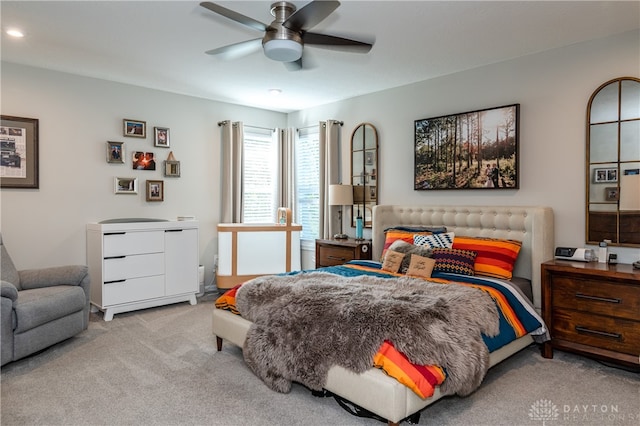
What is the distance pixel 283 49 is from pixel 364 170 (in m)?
2.67

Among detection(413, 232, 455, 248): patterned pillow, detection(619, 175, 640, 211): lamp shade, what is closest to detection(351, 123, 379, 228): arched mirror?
detection(413, 232, 455, 248): patterned pillow

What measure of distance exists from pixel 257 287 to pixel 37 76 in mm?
3268

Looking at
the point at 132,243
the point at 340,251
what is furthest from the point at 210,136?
the point at 340,251

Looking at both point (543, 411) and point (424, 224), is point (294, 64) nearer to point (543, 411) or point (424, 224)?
point (424, 224)

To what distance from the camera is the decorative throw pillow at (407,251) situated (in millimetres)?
3588

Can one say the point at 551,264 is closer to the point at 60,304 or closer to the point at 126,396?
the point at 126,396

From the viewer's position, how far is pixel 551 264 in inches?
126

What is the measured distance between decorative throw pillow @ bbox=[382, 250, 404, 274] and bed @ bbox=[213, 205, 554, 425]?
88 cm

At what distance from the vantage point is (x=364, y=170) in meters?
5.19

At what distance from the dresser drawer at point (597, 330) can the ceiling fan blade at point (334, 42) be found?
8.05ft

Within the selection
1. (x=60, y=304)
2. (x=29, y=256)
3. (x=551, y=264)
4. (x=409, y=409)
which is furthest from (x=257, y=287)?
(x=29, y=256)

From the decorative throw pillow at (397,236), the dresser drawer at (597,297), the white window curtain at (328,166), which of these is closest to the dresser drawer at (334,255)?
the white window curtain at (328,166)

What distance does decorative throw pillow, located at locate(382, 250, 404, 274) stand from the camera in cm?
362

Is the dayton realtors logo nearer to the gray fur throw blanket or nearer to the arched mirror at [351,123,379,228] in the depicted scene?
the gray fur throw blanket
